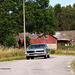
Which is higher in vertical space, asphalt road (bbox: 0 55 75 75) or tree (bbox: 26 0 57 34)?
tree (bbox: 26 0 57 34)

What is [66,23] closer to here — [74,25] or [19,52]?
[74,25]

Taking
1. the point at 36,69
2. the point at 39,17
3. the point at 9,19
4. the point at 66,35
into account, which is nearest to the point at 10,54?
the point at 36,69

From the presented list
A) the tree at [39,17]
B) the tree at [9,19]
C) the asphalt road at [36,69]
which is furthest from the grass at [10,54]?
the tree at [39,17]

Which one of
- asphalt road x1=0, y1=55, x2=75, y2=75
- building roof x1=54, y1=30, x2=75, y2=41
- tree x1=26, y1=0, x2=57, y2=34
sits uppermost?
tree x1=26, y1=0, x2=57, y2=34

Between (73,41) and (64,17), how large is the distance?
16817 mm

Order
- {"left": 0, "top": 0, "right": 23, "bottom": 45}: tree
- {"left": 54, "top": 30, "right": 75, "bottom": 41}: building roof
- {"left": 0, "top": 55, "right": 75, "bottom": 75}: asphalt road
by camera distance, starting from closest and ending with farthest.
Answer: {"left": 0, "top": 55, "right": 75, "bottom": 75}: asphalt road < {"left": 0, "top": 0, "right": 23, "bottom": 45}: tree < {"left": 54, "top": 30, "right": 75, "bottom": 41}: building roof

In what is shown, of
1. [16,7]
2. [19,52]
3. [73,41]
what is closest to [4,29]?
[16,7]

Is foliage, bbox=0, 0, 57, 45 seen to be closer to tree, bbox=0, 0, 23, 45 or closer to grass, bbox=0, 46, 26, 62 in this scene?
tree, bbox=0, 0, 23, 45

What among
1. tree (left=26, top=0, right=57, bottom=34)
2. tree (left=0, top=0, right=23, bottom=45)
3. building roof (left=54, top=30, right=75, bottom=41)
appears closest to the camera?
tree (left=0, top=0, right=23, bottom=45)

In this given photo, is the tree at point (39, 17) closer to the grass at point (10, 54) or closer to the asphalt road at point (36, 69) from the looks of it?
the grass at point (10, 54)

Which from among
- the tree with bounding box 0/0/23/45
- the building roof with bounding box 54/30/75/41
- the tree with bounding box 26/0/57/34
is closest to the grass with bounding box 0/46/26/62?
the tree with bounding box 0/0/23/45

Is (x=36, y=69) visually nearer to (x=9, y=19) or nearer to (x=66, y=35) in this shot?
(x=9, y=19)

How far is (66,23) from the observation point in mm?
108625

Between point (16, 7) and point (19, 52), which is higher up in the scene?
point (16, 7)
